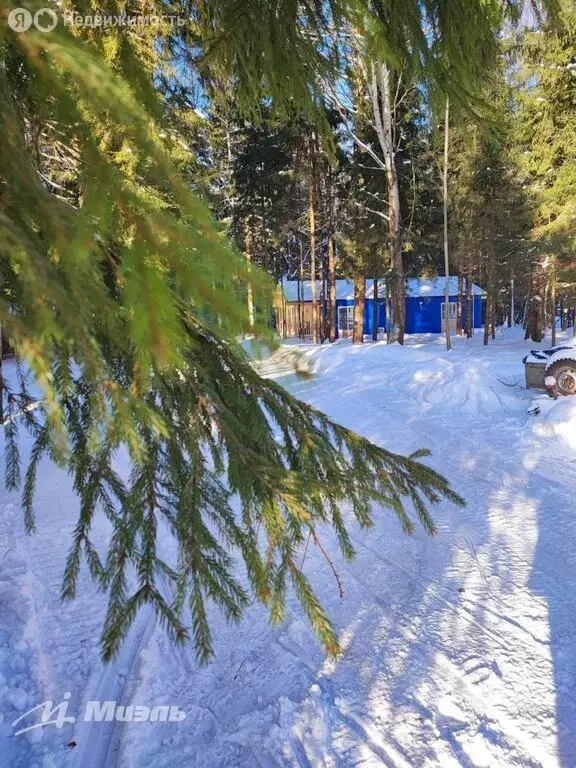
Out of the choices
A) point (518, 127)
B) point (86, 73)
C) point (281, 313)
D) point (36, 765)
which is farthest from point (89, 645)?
point (518, 127)

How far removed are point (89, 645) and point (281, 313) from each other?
129 inches

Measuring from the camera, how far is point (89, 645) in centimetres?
349

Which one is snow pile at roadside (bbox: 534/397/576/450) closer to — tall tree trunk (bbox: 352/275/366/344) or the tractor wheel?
the tractor wheel

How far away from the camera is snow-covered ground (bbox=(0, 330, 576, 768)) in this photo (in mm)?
2615

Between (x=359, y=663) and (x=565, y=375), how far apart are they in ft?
30.3

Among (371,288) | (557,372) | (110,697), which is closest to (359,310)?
(371,288)

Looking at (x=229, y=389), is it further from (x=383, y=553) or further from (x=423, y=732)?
(x=383, y=553)

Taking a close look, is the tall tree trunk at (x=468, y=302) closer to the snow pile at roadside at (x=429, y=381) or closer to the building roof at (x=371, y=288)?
A: the building roof at (x=371, y=288)

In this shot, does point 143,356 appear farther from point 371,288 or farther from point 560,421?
point 371,288

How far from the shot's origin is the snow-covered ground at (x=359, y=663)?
8.58 ft

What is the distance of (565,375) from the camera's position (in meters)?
10.4

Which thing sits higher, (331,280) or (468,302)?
(331,280)

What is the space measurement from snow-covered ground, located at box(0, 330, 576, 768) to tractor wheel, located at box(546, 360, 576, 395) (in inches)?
219

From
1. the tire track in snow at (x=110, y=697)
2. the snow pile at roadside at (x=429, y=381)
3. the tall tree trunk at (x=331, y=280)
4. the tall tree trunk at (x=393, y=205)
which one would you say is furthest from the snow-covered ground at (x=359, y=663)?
the tall tree trunk at (x=331, y=280)
